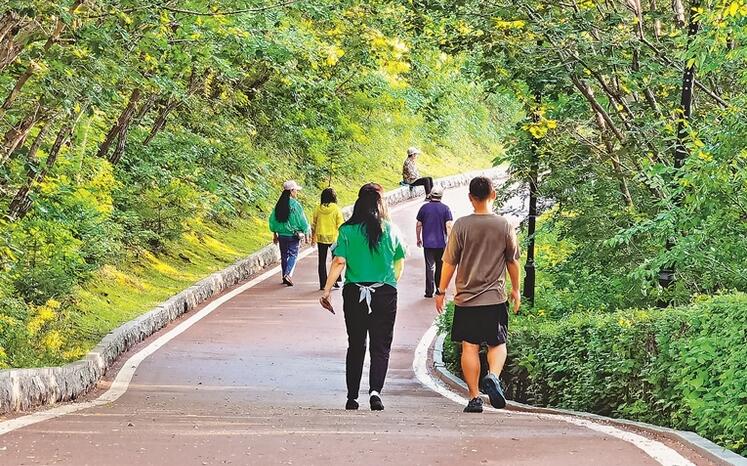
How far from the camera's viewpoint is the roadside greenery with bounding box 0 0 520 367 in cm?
1292

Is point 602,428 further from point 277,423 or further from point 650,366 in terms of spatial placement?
point 277,423

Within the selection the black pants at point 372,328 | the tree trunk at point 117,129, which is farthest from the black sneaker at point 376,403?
the tree trunk at point 117,129

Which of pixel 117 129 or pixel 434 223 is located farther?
pixel 117 129

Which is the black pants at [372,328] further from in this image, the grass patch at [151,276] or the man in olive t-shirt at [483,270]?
the grass patch at [151,276]

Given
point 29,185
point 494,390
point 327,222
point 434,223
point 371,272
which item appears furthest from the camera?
point 327,222

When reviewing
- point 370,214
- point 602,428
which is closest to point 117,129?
point 370,214

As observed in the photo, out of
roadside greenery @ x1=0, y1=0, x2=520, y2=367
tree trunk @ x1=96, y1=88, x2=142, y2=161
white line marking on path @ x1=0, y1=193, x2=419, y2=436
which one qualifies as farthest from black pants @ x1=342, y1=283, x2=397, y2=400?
tree trunk @ x1=96, y1=88, x2=142, y2=161

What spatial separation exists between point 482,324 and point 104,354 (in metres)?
5.42

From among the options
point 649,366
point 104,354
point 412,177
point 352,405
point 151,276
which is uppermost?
point 412,177

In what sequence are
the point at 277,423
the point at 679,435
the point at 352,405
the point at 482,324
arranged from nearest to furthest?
the point at 679,435 → the point at 277,423 → the point at 482,324 → the point at 352,405

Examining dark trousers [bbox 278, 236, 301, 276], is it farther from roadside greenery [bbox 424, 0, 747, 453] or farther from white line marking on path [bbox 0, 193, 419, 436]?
roadside greenery [bbox 424, 0, 747, 453]

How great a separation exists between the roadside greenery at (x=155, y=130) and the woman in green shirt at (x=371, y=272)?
339 centimetres

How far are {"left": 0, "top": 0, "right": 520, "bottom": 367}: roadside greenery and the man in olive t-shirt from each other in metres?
4.30

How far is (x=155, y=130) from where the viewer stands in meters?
23.9
